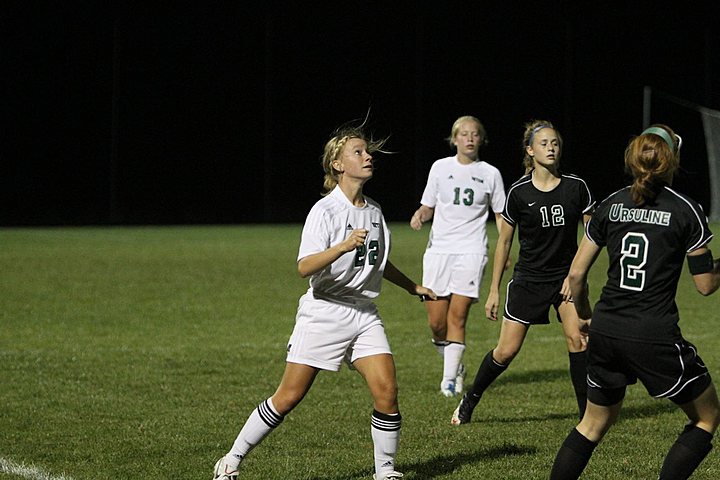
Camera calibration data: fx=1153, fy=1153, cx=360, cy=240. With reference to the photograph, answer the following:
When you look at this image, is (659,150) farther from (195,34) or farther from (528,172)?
(195,34)

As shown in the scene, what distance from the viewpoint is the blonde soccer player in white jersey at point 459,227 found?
863 centimetres

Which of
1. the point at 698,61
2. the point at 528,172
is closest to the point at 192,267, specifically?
the point at 528,172

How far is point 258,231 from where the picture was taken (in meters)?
27.5

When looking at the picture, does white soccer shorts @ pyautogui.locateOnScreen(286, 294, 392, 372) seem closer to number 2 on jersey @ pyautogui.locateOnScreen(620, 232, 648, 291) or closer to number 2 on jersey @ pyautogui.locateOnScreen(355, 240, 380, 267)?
number 2 on jersey @ pyautogui.locateOnScreen(355, 240, 380, 267)

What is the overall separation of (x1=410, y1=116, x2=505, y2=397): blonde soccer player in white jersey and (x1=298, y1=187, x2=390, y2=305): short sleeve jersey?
10.1 ft

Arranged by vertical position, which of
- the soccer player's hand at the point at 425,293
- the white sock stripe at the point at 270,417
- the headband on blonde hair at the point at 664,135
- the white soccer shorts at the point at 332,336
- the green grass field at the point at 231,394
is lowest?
the green grass field at the point at 231,394

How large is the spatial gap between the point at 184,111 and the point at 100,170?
8.91 ft

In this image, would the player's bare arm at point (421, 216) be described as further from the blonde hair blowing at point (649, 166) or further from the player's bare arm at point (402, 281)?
the blonde hair blowing at point (649, 166)

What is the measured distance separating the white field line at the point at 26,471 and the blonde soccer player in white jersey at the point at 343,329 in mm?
895

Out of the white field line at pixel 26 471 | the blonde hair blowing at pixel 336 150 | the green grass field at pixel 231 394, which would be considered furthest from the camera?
the green grass field at pixel 231 394

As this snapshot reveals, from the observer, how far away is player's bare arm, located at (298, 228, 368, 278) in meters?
5.02

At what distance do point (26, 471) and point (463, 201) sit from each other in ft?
13.5

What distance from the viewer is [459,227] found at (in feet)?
28.9

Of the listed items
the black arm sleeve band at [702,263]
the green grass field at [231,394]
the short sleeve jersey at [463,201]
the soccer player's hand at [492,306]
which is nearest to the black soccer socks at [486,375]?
the green grass field at [231,394]
